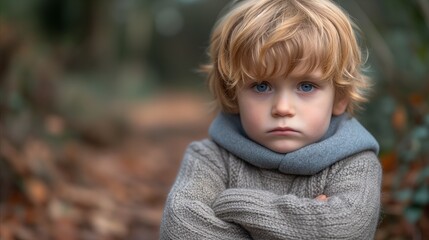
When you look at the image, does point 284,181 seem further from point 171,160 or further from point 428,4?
point 171,160

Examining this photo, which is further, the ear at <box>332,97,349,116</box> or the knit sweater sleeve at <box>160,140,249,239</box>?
the ear at <box>332,97,349,116</box>

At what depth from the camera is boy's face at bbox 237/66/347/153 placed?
104 inches

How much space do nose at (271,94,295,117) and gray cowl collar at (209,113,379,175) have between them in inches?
5.8

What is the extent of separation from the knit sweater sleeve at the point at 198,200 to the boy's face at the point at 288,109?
0.22 m

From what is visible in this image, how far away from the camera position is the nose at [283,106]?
261 centimetres

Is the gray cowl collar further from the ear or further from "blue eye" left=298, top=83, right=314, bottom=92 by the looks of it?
"blue eye" left=298, top=83, right=314, bottom=92

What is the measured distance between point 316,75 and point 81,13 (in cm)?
613

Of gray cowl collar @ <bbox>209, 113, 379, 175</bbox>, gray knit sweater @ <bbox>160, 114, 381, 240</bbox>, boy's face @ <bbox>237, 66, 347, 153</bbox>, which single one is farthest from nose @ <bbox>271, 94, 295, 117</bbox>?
gray knit sweater @ <bbox>160, 114, 381, 240</bbox>

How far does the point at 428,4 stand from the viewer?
4.20 meters

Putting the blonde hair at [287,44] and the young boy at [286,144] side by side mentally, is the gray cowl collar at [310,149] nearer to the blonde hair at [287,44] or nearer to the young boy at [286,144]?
the young boy at [286,144]

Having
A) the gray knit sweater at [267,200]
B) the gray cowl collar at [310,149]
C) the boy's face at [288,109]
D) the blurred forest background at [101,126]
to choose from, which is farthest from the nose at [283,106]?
the blurred forest background at [101,126]

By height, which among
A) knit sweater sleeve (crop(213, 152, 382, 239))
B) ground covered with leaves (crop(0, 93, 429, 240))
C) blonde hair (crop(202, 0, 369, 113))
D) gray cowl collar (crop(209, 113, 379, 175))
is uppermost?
ground covered with leaves (crop(0, 93, 429, 240))

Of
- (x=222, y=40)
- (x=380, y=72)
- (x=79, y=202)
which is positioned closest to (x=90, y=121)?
(x=79, y=202)

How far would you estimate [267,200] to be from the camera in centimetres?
262
